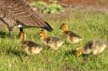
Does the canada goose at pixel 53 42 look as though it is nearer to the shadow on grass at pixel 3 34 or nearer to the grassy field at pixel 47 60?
the grassy field at pixel 47 60

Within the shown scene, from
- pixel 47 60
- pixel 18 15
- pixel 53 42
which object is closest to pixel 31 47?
pixel 47 60

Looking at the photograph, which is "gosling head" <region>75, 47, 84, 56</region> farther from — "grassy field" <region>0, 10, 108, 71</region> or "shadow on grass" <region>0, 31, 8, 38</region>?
"shadow on grass" <region>0, 31, 8, 38</region>

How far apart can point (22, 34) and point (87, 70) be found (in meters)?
2.34

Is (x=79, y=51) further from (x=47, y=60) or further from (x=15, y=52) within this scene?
(x=15, y=52)

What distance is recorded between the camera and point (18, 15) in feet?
31.4

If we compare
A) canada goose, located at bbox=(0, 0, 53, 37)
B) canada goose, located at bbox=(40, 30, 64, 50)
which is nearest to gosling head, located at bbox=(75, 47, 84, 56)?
canada goose, located at bbox=(40, 30, 64, 50)

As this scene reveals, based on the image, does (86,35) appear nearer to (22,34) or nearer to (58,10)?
(22,34)

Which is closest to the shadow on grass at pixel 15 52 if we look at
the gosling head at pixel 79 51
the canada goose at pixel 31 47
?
the canada goose at pixel 31 47

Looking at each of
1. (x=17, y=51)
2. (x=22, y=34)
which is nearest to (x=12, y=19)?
(x=22, y=34)

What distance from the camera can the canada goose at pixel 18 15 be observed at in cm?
955

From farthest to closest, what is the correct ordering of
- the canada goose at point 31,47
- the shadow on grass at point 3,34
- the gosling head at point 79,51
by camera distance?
1. the shadow on grass at point 3,34
2. the gosling head at point 79,51
3. the canada goose at point 31,47

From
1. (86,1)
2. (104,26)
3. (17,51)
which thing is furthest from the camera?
(86,1)

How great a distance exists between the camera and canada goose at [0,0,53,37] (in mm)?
9547

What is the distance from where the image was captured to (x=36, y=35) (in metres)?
9.93
